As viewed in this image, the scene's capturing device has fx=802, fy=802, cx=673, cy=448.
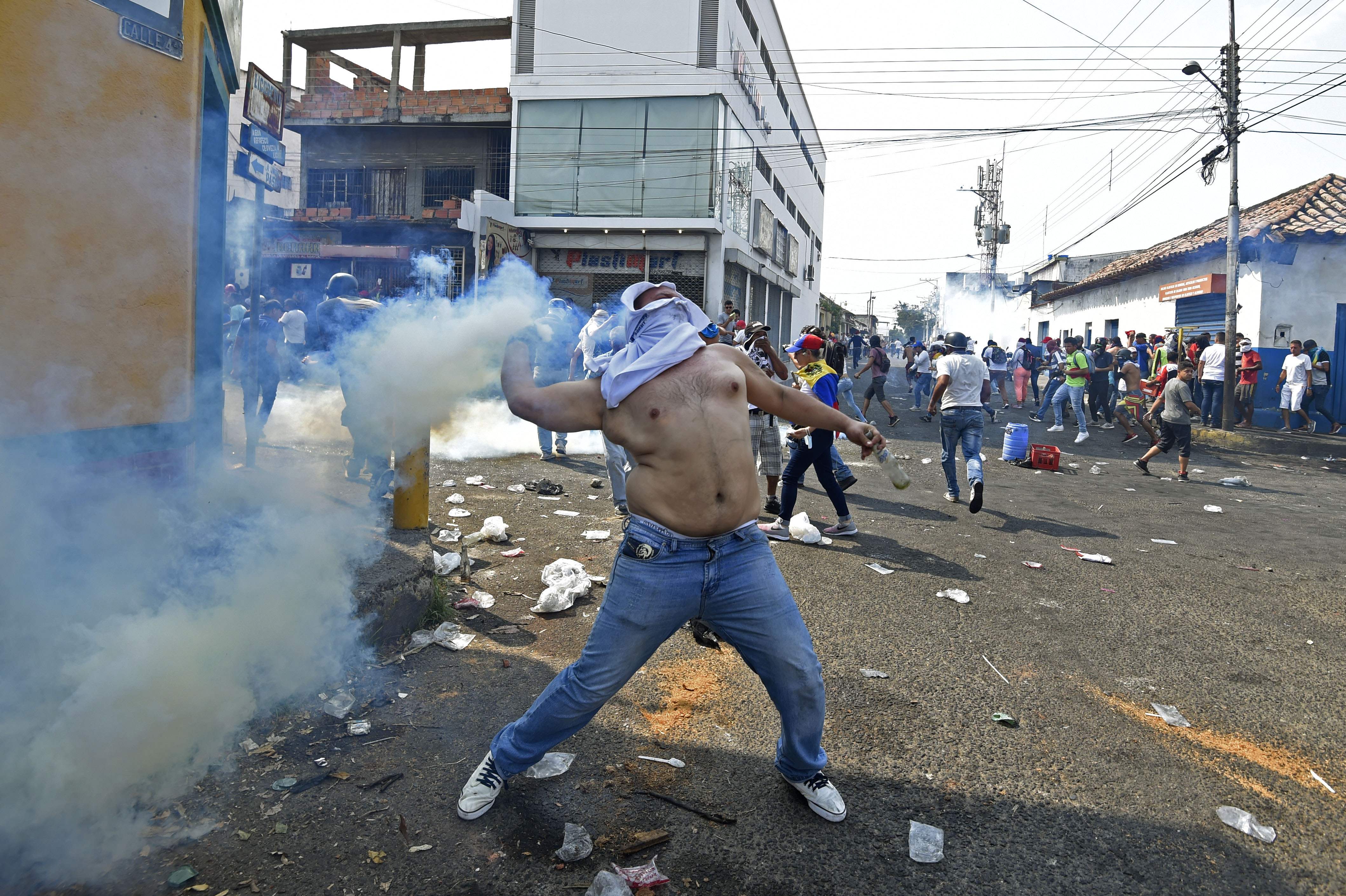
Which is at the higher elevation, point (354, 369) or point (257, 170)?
point (257, 170)

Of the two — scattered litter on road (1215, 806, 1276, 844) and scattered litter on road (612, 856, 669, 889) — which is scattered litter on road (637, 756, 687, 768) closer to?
scattered litter on road (612, 856, 669, 889)

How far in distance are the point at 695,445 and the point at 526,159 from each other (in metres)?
22.4

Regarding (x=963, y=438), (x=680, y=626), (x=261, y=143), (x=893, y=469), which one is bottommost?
(x=680, y=626)

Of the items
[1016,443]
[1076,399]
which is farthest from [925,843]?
[1076,399]

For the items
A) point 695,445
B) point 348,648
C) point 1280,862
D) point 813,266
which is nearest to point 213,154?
point 348,648

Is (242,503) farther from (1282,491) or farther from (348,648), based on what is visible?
(1282,491)

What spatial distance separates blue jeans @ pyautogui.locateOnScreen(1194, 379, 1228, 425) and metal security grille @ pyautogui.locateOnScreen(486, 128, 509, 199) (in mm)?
18087

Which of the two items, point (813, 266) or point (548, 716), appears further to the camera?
point (813, 266)

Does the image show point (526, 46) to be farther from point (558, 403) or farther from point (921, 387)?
point (558, 403)

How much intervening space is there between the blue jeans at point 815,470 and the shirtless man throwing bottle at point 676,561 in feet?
12.3

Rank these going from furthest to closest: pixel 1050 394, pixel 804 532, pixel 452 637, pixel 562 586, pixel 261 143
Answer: pixel 1050 394 < pixel 261 143 < pixel 804 532 < pixel 562 586 < pixel 452 637

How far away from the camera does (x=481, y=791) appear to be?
2.62 metres

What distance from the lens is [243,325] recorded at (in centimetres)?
845

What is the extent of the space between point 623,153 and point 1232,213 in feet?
48.7
